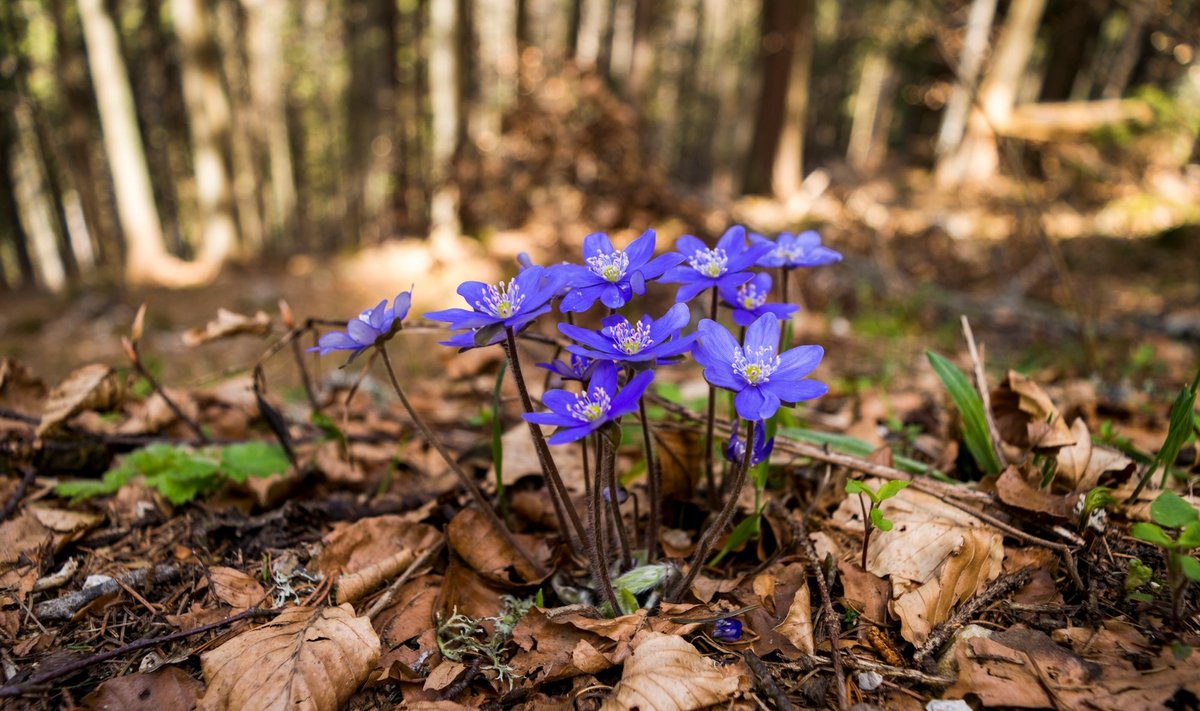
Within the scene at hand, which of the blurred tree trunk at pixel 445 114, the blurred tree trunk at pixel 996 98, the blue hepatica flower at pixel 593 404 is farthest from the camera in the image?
the blurred tree trunk at pixel 996 98

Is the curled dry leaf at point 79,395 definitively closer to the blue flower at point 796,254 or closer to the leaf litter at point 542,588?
the leaf litter at point 542,588

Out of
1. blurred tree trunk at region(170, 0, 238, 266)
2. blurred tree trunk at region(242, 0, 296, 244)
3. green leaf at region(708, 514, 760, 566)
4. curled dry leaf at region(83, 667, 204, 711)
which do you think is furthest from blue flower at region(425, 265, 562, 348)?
blurred tree trunk at region(242, 0, 296, 244)

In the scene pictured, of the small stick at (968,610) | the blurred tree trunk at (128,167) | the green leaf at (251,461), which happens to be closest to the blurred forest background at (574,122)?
the blurred tree trunk at (128,167)

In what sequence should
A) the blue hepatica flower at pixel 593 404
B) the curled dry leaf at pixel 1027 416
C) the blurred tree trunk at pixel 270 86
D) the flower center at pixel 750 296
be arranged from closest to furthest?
the blue hepatica flower at pixel 593 404, the flower center at pixel 750 296, the curled dry leaf at pixel 1027 416, the blurred tree trunk at pixel 270 86

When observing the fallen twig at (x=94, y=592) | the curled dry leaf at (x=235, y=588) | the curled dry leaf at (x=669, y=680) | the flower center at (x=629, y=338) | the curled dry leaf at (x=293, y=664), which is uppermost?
the flower center at (x=629, y=338)

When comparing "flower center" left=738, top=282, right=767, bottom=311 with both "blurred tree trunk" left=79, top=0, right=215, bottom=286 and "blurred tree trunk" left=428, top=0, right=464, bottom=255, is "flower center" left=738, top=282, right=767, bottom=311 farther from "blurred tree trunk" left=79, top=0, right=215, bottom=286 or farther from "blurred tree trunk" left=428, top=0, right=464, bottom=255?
"blurred tree trunk" left=79, top=0, right=215, bottom=286

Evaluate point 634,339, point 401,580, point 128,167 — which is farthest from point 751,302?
point 128,167

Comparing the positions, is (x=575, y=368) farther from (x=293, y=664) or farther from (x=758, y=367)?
(x=293, y=664)
